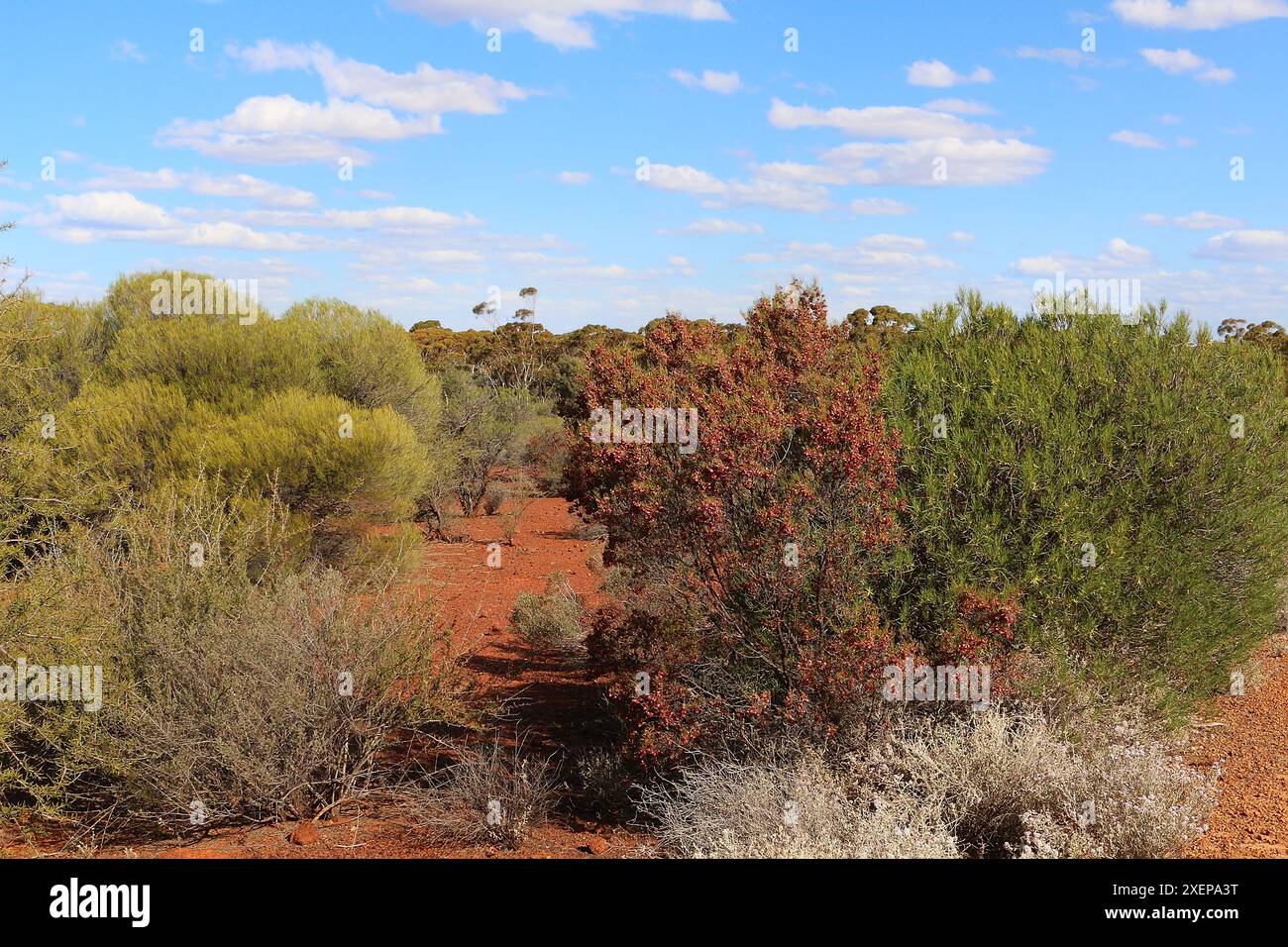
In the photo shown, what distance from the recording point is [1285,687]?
8352mm

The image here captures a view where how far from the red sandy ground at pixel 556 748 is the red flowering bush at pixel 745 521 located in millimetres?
1054

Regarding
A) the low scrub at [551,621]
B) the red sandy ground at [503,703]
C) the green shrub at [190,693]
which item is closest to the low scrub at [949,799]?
the red sandy ground at [503,703]

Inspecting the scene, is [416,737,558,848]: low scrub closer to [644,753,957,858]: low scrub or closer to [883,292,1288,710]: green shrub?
[644,753,957,858]: low scrub

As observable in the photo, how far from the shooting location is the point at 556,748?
7.41 m

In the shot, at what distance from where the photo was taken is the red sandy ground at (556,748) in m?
5.64

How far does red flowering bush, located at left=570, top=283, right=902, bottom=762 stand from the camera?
561cm

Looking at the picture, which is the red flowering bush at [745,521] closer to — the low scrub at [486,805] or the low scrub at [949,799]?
the low scrub at [949,799]

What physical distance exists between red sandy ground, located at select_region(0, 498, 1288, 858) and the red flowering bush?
1.05 m

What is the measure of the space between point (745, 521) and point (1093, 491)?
231cm

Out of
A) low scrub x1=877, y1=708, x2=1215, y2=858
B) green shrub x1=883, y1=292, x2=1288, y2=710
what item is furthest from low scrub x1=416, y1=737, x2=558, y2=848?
green shrub x1=883, y1=292, x2=1288, y2=710

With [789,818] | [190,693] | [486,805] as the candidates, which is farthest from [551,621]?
[789,818]
